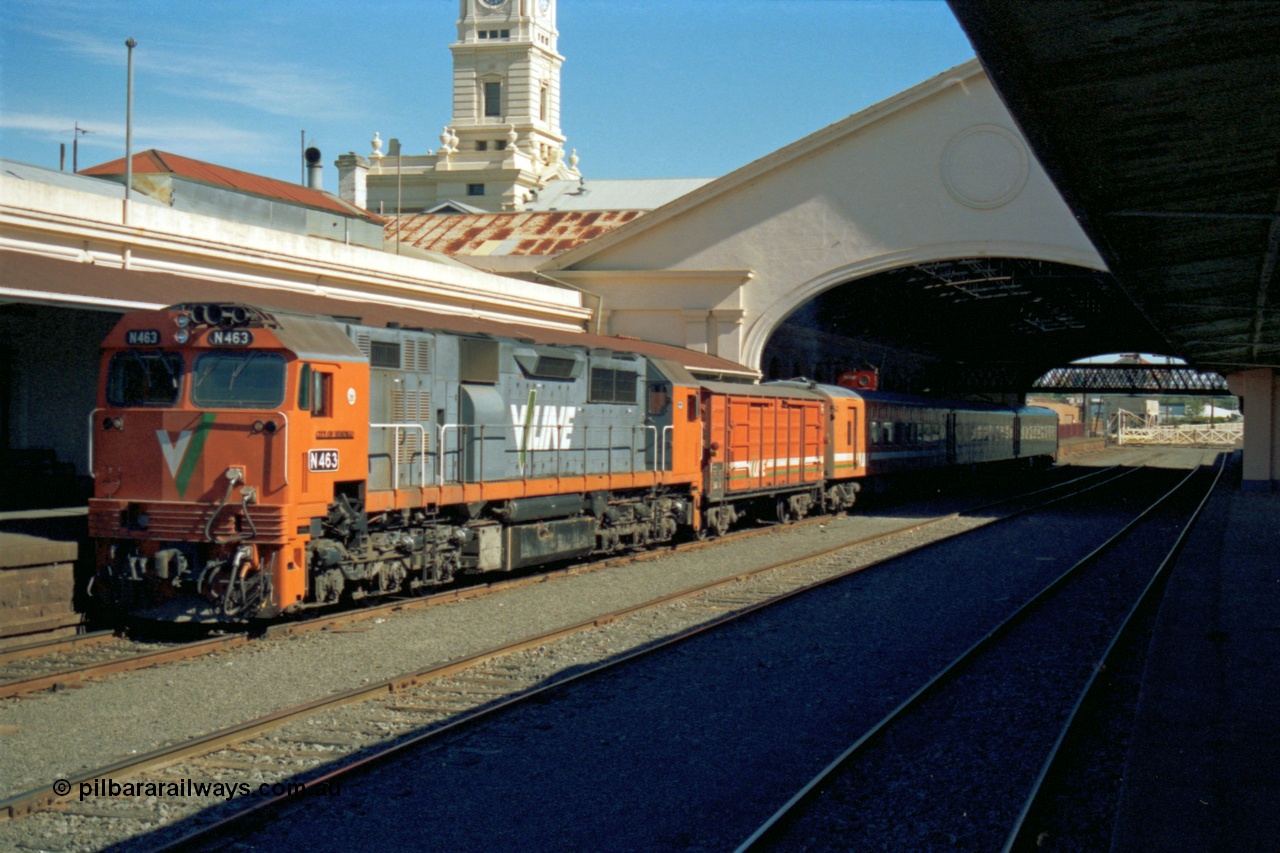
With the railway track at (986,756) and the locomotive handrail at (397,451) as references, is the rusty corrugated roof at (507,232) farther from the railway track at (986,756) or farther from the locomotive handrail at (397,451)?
the railway track at (986,756)

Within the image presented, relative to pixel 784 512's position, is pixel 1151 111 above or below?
above

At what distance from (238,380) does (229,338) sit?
1.45 feet

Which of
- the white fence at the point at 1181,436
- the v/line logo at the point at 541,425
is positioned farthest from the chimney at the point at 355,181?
the white fence at the point at 1181,436

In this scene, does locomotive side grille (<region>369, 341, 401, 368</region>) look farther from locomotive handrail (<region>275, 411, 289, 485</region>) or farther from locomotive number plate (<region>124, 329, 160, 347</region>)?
locomotive number plate (<region>124, 329, 160, 347</region>)

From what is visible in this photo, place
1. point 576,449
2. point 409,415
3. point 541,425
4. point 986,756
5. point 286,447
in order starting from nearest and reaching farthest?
1. point 986,756
2. point 286,447
3. point 409,415
4. point 541,425
5. point 576,449

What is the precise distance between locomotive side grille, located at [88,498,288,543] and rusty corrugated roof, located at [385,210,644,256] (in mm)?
26231

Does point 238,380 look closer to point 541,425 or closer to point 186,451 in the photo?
point 186,451

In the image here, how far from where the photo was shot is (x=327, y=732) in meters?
8.45

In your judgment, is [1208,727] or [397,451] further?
[397,451]

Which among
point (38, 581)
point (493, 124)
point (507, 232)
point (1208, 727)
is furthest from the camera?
point (493, 124)

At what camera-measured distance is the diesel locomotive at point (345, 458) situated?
11438mm

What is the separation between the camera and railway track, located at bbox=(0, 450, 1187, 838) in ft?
22.5

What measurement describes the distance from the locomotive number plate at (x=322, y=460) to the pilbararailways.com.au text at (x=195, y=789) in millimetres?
4823

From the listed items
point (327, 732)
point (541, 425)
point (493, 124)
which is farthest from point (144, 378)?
point (493, 124)
